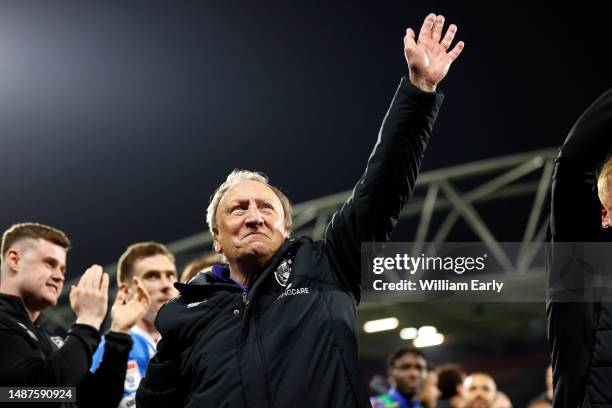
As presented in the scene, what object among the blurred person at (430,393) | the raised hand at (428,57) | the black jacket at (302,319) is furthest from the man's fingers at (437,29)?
the blurred person at (430,393)

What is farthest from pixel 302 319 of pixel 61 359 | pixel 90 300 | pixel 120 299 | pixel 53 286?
pixel 53 286

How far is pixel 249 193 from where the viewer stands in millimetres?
2816

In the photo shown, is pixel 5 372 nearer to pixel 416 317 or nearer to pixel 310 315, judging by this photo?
pixel 310 315

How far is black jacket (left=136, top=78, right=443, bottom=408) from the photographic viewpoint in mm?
2283

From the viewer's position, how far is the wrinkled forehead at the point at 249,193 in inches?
110

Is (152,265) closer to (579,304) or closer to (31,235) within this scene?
(31,235)

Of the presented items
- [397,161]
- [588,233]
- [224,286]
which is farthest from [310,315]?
[588,233]

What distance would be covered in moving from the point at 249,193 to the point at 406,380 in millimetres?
3096

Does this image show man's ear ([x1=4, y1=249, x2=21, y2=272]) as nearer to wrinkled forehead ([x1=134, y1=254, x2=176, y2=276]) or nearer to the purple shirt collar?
wrinkled forehead ([x1=134, y1=254, x2=176, y2=276])

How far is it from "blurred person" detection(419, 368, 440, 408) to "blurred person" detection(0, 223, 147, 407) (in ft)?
9.53

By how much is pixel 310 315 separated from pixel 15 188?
891 cm

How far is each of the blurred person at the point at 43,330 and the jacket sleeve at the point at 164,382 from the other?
2.32ft

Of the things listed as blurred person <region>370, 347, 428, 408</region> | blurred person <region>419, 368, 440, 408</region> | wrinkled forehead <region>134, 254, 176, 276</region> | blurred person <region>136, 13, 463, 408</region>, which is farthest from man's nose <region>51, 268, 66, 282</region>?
blurred person <region>419, 368, 440, 408</region>

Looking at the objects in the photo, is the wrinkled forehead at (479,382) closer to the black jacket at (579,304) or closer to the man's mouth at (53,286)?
the man's mouth at (53,286)
